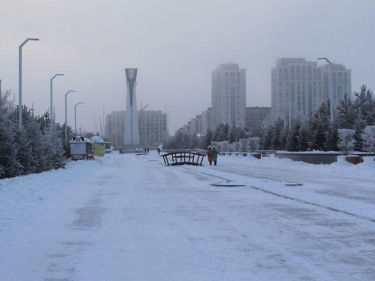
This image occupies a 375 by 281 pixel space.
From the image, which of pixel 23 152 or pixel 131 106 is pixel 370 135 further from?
pixel 131 106

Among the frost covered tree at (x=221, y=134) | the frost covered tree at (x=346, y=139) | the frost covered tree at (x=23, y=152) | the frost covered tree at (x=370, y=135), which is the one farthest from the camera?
the frost covered tree at (x=221, y=134)

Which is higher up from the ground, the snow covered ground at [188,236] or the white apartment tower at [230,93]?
the white apartment tower at [230,93]

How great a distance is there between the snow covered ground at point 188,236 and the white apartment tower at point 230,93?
173765mm

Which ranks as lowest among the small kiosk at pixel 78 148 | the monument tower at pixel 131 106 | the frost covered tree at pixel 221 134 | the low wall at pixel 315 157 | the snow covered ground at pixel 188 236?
the snow covered ground at pixel 188 236

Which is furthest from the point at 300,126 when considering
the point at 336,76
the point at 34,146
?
the point at 336,76

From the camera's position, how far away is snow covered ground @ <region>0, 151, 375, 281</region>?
20.4 ft

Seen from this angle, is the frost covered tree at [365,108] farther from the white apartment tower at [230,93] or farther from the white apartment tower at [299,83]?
the white apartment tower at [230,93]

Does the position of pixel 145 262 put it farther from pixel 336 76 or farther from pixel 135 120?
pixel 336 76

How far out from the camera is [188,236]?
8523mm

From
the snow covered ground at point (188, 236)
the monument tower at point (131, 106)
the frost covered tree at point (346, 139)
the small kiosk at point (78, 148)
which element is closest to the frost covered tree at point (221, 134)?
the monument tower at point (131, 106)

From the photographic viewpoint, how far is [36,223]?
10.2 meters

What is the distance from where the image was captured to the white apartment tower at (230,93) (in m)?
190

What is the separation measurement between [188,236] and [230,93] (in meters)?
184

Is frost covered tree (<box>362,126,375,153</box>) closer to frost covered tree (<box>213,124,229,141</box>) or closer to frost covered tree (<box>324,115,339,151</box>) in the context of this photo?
frost covered tree (<box>324,115,339,151</box>)
